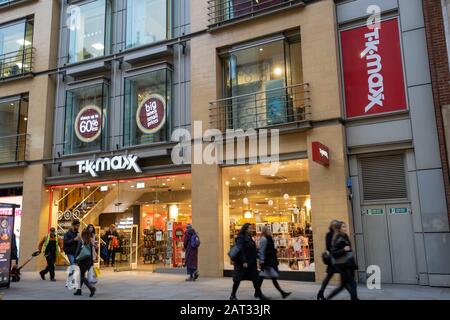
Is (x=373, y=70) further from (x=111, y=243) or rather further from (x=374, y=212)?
(x=111, y=243)

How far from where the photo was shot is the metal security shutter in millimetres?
12969

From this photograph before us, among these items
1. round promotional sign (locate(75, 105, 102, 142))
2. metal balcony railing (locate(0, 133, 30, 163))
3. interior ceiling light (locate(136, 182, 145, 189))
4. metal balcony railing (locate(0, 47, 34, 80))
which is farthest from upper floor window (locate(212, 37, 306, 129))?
metal balcony railing (locate(0, 47, 34, 80))

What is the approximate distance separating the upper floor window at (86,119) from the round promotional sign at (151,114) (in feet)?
6.10

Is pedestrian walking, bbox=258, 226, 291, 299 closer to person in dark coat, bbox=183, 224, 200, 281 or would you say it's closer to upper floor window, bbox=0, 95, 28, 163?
person in dark coat, bbox=183, 224, 200, 281

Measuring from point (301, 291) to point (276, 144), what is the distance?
4.94 meters

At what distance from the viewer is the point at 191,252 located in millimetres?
14203

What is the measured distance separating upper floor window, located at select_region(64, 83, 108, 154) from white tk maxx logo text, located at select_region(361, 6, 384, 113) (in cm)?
1054

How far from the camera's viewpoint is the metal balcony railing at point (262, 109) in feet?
47.2

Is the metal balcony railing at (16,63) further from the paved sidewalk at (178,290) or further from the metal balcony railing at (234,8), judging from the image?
the paved sidewalk at (178,290)

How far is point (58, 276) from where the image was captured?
53.1 feet

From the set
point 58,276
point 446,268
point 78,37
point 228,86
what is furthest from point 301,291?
point 78,37

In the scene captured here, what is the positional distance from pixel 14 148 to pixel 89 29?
634cm

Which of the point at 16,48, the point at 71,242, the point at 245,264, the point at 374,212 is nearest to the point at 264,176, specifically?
the point at 374,212

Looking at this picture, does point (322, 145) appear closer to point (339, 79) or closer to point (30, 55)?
point (339, 79)
